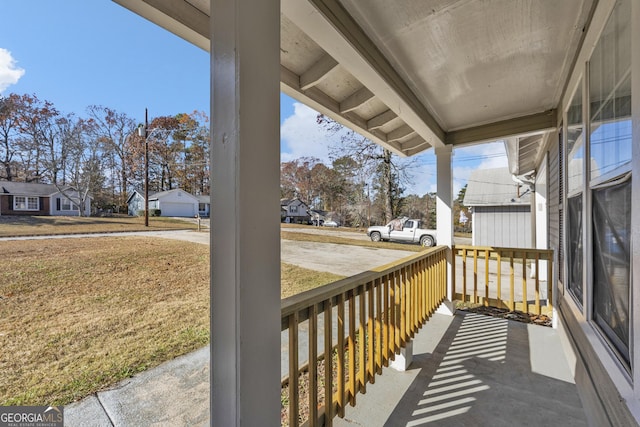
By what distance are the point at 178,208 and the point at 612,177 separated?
2.47 meters

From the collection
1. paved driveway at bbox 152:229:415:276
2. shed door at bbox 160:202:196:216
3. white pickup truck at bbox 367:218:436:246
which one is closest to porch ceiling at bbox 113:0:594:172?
shed door at bbox 160:202:196:216

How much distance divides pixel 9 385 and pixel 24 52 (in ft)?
4.73

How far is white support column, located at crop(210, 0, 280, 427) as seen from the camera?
0.70 metres

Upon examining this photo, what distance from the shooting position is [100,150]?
4.45 feet

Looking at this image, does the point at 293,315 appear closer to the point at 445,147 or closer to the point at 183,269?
the point at 183,269

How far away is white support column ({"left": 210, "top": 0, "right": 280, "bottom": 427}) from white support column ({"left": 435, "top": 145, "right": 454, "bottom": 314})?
2.92m

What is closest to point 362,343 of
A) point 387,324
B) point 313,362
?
point 387,324

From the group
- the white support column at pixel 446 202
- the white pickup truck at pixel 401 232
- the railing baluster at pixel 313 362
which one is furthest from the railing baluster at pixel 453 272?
the white pickup truck at pixel 401 232

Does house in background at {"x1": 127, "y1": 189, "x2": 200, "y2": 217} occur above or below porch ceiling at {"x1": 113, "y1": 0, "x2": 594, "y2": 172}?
below

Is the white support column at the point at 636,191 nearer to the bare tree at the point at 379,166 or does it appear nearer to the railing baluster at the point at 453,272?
the railing baluster at the point at 453,272

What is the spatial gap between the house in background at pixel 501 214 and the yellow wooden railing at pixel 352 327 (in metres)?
7.50

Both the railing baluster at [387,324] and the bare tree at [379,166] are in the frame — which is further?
the bare tree at [379,166]

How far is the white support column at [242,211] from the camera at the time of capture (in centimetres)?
70

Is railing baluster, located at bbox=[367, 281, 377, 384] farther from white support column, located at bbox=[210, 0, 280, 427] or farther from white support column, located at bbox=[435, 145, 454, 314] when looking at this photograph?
white support column, located at bbox=[435, 145, 454, 314]
